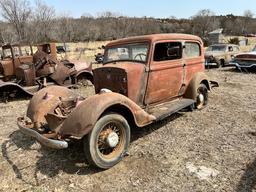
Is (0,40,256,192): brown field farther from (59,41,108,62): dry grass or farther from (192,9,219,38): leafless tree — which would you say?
(192,9,219,38): leafless tree

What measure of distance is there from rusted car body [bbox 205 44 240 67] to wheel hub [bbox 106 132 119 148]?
11.7 metres

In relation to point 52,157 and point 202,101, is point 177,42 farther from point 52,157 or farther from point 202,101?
point 52,157

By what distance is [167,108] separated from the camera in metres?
5.59

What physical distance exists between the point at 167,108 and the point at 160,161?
57.4 inches

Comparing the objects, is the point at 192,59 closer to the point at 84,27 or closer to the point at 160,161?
the point at 160,161

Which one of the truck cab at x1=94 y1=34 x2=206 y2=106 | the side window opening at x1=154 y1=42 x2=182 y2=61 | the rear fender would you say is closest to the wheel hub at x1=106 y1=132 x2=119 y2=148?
the truck cab at x1=94 y1=34 x2=206 y2=106

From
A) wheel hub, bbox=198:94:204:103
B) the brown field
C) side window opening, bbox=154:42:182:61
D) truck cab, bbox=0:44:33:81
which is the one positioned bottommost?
the brown field

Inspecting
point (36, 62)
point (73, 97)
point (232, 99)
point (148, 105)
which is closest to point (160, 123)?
point (148, 105)

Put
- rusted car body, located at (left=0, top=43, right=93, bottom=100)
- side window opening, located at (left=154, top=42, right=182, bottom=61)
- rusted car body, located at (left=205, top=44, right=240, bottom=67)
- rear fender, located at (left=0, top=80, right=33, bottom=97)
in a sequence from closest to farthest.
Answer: side window opening, located at (left=154, top=42, right=182, bottom=61)
rear fender, located at (left=0, top=80, right=33, bottom=97)
rusted car body, located at (left=0, top=43, right=93, bottom=100)
rusted car body, located at (left=205, top=44, right=240, bottom=67)

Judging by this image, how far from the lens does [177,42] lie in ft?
19.8

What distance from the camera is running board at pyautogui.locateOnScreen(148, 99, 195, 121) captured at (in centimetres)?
522

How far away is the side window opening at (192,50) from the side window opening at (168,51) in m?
0.32

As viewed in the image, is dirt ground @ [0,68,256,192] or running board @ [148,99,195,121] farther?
running board @ [148,99,195,121]

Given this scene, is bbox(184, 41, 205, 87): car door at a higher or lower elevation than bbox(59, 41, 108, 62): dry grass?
higher
